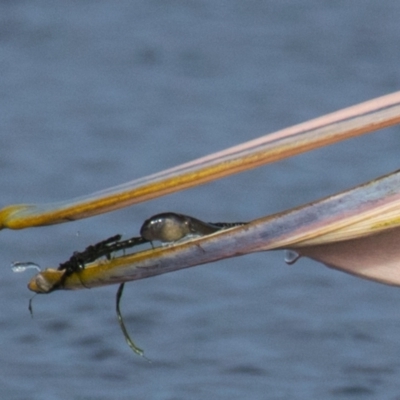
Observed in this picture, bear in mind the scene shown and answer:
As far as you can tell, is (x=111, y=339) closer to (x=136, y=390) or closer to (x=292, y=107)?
(x=136, y=390)

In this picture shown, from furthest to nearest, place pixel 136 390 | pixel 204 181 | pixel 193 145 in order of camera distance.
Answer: pixel 193 145 → pixel 136 390 → pixel 204 181

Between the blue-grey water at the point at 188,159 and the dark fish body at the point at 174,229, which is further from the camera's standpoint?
the blue-grey water at the point at 188,159

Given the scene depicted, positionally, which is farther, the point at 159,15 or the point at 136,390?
the point at 159,15

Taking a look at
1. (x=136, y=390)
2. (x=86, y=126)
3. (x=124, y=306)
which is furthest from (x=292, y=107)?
(x=136, y=390)

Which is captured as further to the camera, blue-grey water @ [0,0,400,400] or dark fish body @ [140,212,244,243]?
blue-grey water @ [0,0,400,400]

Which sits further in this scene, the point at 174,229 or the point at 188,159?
the point at 188,159

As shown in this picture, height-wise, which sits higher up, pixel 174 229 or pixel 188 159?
pixel 188 159

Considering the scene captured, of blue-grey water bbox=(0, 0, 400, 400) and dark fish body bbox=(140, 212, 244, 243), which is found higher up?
blue-grey water bbox=(0, 0, 400, 400)

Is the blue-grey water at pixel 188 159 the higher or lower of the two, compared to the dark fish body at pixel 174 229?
higher
